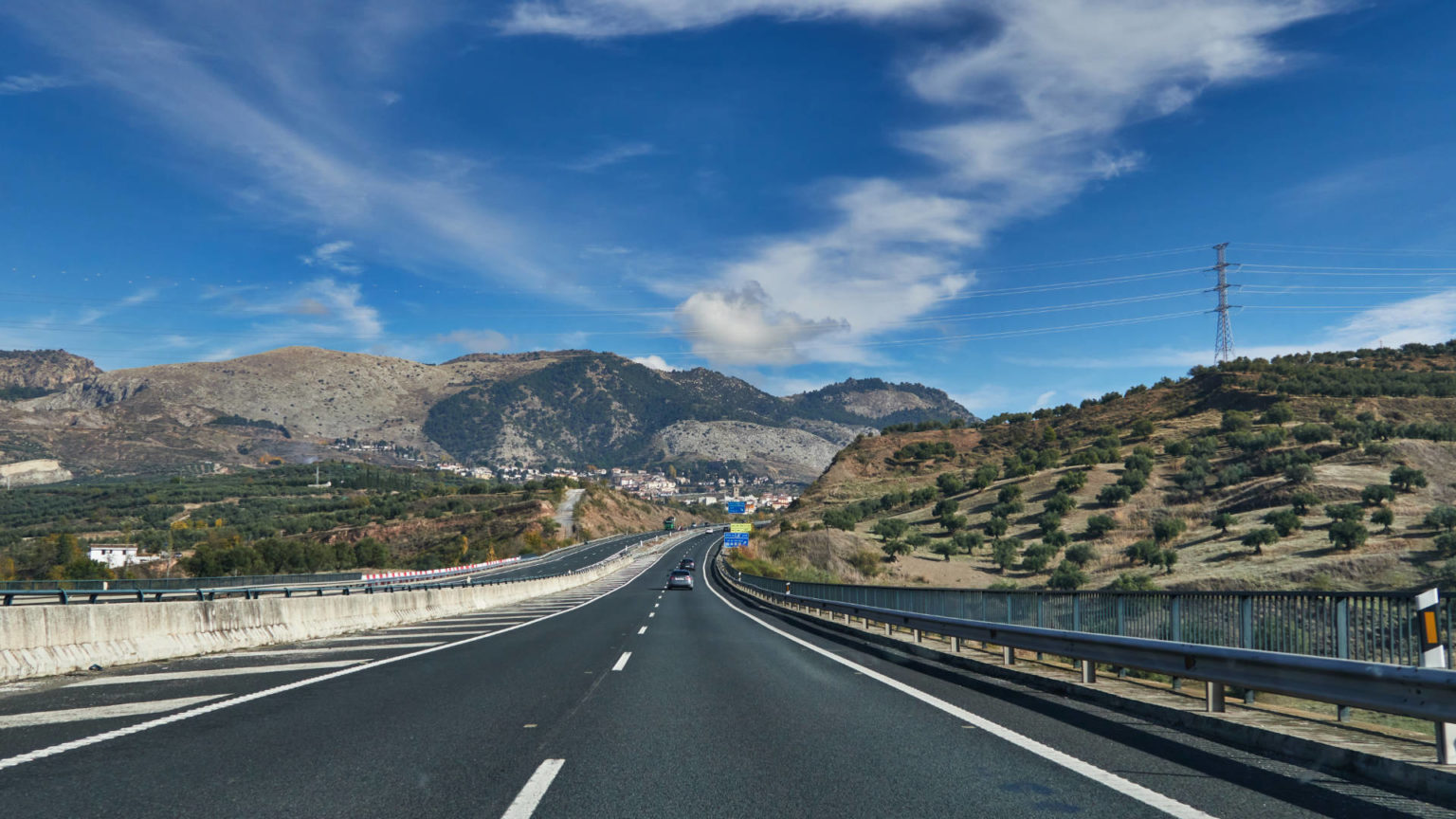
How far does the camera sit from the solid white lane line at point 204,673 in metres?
10.5

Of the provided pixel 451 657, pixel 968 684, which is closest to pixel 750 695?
pixel 968 684

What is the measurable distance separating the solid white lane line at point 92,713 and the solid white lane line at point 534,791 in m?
4.60

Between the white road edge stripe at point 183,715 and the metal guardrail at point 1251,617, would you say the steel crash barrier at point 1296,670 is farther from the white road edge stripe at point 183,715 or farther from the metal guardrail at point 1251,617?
the white road edge stripe at point 183,715

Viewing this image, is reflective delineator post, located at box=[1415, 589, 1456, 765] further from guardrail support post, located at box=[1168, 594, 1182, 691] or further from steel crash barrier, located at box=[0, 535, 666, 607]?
steel crash barrier, located at box=[0, 535, 666, 607]

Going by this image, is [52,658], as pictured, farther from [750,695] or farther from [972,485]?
[972,485]

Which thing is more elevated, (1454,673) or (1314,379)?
(1314,379)

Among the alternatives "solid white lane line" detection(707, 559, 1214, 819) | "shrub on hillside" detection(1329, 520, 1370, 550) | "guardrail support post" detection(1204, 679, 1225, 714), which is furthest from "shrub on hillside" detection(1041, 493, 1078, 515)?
"guardrail support post" detection(1204, 679, 1225, 714)

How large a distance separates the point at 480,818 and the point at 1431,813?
5.28 meters

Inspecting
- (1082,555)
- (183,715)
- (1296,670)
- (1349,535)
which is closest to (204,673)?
(183,715)

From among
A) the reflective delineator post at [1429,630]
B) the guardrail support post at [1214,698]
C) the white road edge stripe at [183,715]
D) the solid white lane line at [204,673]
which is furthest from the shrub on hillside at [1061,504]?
the reflective delineator post at [1429,630]

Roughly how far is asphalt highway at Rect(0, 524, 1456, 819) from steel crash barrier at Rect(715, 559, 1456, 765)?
1.83 feet

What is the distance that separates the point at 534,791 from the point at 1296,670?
5496 millimetres

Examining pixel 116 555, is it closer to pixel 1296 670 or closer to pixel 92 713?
pixel 92 713

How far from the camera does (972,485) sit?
3597 inches
